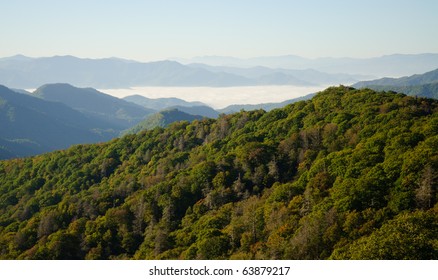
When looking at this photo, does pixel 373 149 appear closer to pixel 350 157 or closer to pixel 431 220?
pixel 350 157

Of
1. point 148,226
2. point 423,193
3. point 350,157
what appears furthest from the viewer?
point 148,226

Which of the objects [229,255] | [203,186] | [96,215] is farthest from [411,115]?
[96,215]

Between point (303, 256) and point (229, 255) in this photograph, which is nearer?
point (303, 256)

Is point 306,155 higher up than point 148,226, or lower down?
higher up

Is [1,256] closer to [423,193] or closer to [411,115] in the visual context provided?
[423,193]

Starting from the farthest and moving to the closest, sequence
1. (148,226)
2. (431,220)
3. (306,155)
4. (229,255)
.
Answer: (306,155), (148,226), (229,255), (431,220)

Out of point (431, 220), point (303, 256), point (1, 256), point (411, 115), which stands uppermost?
point (411, 115)
